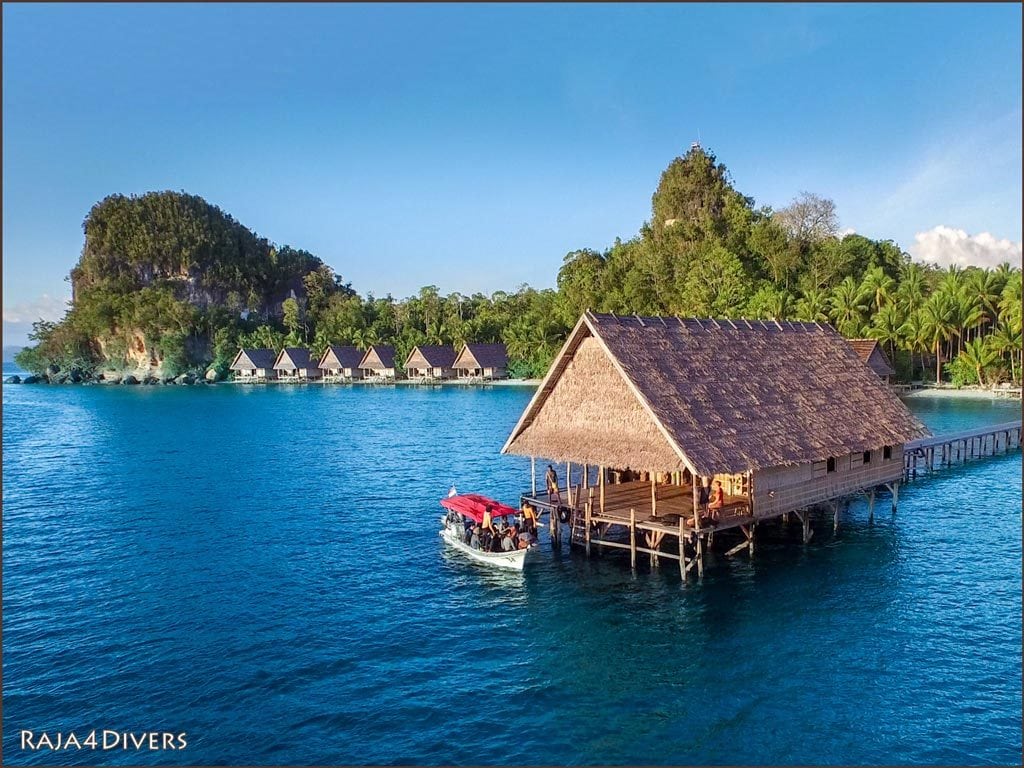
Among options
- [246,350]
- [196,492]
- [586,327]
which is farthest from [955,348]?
[246,350]

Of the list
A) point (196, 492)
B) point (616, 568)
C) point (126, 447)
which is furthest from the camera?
point (126, 447)

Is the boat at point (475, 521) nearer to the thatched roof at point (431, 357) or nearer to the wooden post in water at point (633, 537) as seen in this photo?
the wooden post in water at point (633, 537)

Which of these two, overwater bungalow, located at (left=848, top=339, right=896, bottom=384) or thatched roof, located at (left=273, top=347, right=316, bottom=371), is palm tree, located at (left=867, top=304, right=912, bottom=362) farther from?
thatched roof, located at (left=273, top=347, right=316, bottom=371)

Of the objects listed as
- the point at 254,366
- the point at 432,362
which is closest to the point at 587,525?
the point at 432,362

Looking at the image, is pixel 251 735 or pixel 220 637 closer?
pixel 251 735

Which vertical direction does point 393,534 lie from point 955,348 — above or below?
below

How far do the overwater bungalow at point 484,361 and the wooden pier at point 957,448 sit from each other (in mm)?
64590

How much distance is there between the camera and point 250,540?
26.2 meters

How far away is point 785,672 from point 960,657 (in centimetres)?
419

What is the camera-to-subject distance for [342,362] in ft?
356

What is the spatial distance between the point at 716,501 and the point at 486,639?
8.66m

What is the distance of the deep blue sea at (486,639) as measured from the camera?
44.5 feet

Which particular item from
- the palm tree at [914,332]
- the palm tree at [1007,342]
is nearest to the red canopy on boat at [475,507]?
the palm tree at [914,332]

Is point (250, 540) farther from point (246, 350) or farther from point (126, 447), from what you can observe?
point (246, 350)
